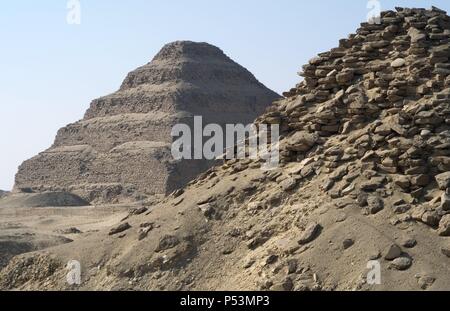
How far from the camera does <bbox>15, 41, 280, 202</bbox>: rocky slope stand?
67.1m

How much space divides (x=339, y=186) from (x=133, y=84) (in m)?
70.9

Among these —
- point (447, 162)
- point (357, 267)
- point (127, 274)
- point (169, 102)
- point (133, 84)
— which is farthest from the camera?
point (133, 84)

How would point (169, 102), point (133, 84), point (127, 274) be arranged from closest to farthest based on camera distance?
point (127, 274), point (169, 102), point (133, 84)

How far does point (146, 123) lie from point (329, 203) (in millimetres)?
62712

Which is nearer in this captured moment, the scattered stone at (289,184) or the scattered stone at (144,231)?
the scattered stone at (289,184)

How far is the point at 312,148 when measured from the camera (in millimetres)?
13016

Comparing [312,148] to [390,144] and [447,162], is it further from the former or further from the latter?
[447,162]

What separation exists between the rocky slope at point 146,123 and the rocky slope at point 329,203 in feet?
164

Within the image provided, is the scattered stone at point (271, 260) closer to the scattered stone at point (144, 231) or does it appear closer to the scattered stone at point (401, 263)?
the scattered stone at point (401, 263)

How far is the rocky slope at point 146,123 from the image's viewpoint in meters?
67.1

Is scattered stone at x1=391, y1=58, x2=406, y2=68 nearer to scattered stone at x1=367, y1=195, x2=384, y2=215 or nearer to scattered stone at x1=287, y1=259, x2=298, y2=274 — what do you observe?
scattered stone at x1=367, y1=195, x2=384, y2=215

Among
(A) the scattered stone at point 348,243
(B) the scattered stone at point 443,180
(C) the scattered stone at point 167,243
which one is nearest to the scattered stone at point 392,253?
(A) the scattered stone at point 348,243

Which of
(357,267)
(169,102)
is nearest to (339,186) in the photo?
(357,267)

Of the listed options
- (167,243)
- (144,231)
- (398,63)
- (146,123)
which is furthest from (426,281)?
(146,123)
